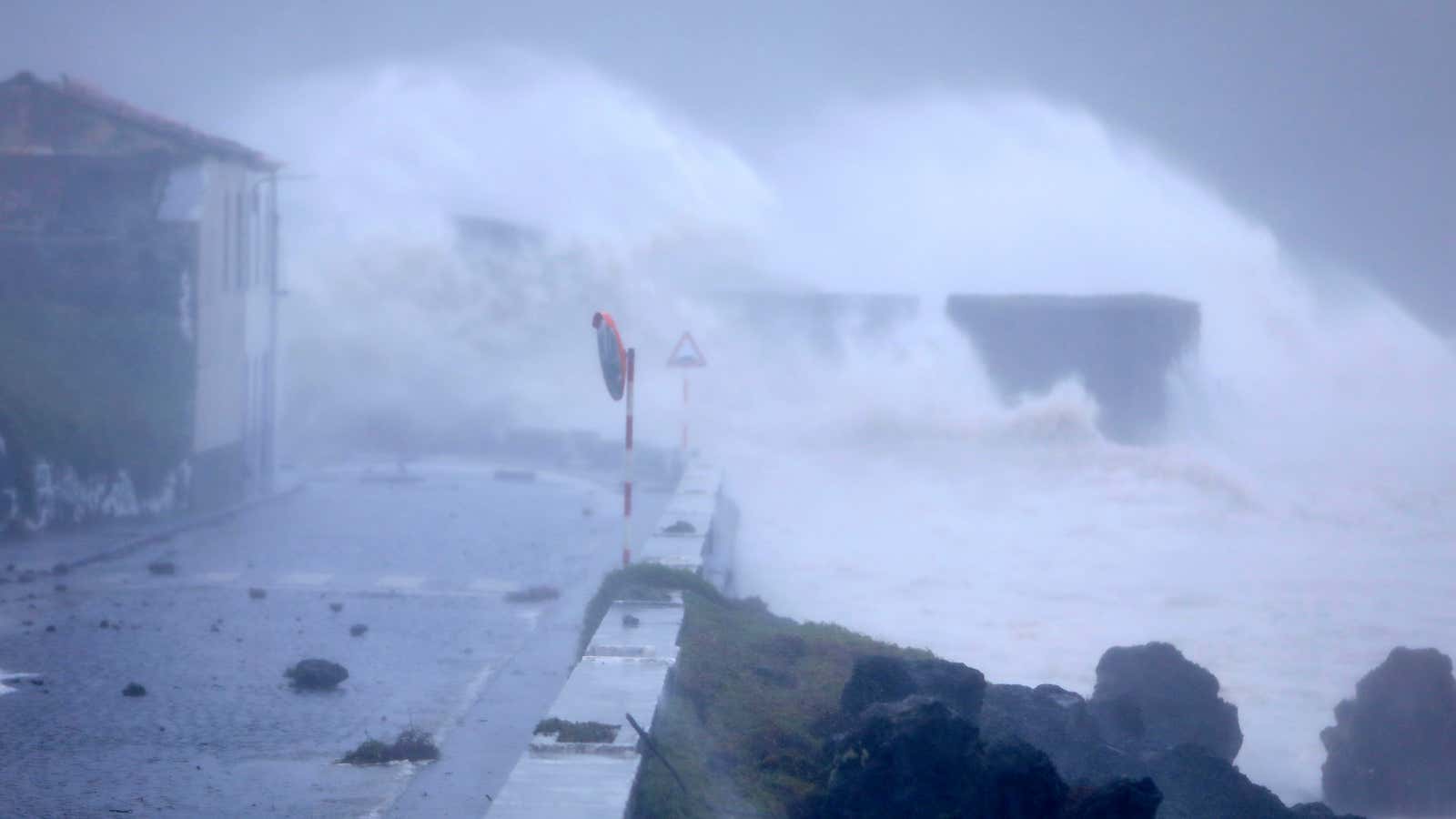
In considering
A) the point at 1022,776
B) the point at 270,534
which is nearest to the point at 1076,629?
the point at 1022,776

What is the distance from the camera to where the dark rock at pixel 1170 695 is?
33.1 feet

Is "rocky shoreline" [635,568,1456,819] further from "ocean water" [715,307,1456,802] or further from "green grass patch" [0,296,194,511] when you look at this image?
"green grass patch" [0,296,194,511]

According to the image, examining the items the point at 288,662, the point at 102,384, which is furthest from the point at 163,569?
the point at 102,384

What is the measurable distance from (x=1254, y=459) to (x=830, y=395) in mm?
10458

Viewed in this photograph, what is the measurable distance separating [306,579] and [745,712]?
27.7 feet

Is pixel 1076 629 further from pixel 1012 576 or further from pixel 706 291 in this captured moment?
pixel 706 291

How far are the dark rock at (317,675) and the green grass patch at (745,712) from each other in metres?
2.64

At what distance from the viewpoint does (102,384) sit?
2159cm

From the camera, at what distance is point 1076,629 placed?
49.9 feet

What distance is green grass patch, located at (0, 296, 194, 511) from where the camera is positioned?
19.8 m

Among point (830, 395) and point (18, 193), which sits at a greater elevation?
point (18, 193)

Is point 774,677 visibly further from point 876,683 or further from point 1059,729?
point 1059,729

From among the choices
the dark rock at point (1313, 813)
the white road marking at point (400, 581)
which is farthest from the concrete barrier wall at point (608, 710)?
the dark rock at point (1313, 813)

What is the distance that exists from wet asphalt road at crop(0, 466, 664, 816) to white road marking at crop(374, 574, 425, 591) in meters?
0.04
